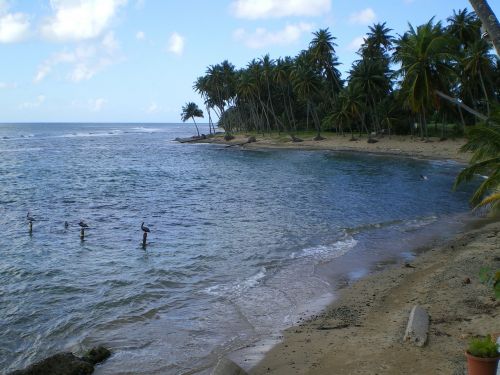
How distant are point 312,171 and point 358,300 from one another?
37707mm

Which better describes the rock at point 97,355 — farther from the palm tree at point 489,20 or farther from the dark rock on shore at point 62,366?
the palm tree at point 489,20

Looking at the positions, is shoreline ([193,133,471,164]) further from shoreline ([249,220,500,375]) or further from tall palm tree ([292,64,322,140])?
shoreline ([249,220,500,375])

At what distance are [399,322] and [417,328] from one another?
1072 millimetres

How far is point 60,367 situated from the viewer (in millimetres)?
8852

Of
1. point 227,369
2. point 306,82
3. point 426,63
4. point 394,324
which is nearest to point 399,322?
point 394,324

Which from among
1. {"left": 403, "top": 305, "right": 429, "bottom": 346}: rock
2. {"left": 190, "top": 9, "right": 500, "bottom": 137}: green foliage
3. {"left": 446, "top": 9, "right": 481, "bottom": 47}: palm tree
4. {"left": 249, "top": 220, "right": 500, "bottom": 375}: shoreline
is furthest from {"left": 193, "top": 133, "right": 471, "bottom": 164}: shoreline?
{"left": 403, "top": 305, "right": 429, "bottom": 346}: rock

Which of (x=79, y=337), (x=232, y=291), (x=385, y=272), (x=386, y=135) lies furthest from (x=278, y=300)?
(x=386, y=135)

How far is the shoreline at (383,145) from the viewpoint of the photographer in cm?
5867

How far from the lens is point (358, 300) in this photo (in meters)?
12.8

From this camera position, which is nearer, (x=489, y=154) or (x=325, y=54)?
(x=489, y=154)

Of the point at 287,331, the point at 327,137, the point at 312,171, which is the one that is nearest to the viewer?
the point at 287,331

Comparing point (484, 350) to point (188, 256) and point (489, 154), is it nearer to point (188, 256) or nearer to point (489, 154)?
point (489, 154)

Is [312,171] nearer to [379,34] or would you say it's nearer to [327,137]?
[327,137]

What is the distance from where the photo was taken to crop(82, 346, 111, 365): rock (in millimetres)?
9752
